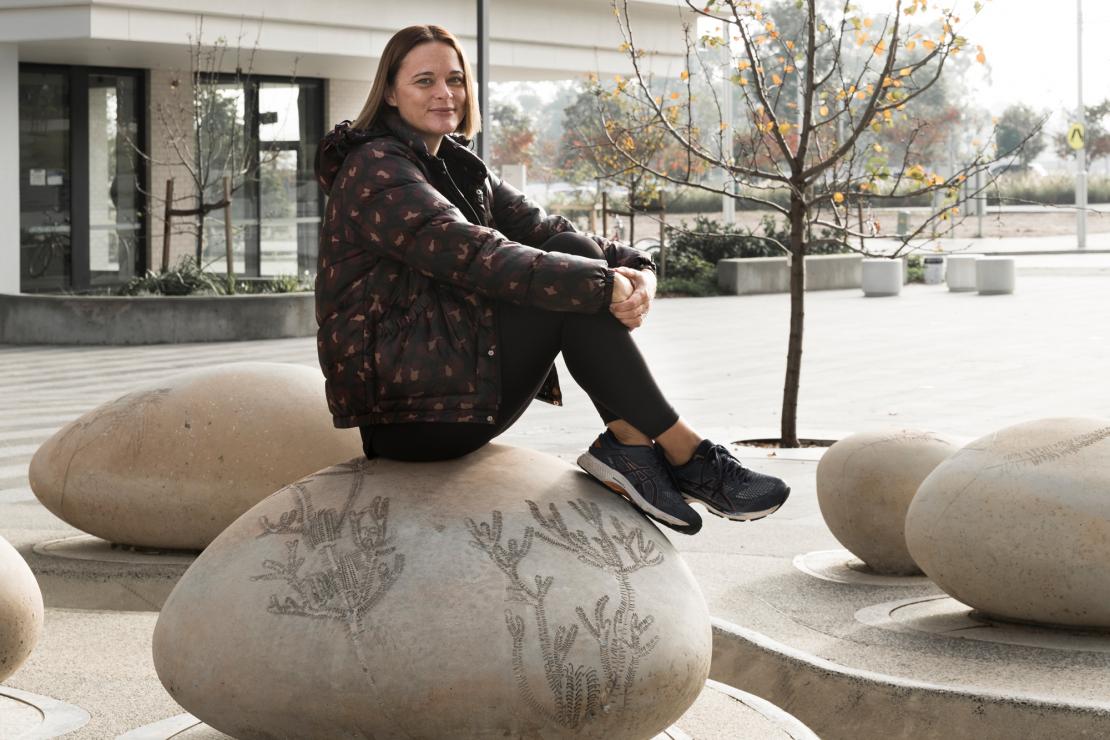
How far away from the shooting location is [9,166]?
2328cm

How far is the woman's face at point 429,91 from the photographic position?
466cm

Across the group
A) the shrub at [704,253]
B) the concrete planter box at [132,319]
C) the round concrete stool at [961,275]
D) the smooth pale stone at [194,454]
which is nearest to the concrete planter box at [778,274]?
the shrub at [704,253]

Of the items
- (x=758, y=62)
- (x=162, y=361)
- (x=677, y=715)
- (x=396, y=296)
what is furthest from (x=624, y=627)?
(x=162, y=361)

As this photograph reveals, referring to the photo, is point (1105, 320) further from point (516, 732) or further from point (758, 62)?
point (516, 732)

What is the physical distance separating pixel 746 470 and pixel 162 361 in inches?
581

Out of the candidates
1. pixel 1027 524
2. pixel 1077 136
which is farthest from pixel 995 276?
pixel 1027 524

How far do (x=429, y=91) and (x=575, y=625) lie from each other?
5.35 ft

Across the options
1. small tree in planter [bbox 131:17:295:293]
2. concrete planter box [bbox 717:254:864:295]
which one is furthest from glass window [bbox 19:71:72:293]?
concrete planter box [bbox 717:254:864:295]

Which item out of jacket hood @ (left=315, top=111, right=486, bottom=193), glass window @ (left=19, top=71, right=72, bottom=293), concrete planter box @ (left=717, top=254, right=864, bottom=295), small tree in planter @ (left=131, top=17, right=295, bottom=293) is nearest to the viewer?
jacket hood @ (left=315, top=111, right=486, bottom=193)

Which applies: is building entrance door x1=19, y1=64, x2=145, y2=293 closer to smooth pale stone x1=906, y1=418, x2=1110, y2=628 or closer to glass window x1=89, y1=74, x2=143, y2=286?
glass window x1=89, y1=74, x2=143, y2=286

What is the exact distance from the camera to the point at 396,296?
14.5ft

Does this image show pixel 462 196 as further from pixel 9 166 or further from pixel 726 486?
pixel 9 166

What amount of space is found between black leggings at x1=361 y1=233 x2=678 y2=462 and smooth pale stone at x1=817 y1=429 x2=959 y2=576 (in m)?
2.90

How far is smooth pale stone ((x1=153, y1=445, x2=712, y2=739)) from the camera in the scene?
4.11 metres
